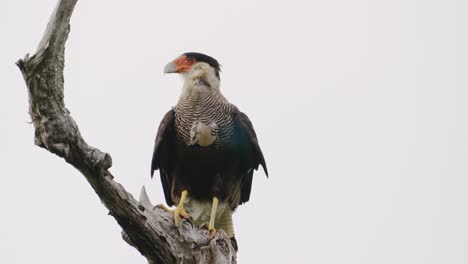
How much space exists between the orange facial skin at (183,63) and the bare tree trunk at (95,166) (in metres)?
1.86

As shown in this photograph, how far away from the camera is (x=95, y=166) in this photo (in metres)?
4.75

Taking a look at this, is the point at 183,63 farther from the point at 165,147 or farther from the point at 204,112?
the point at 165,147

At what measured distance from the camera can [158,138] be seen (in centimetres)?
700

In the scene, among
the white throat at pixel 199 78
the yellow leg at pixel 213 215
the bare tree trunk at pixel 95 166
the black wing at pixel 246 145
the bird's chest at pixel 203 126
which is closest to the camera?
the bare tree trunk at pixel 95 166

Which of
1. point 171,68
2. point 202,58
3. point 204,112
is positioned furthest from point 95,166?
point 202,58

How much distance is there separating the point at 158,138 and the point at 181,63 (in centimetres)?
89

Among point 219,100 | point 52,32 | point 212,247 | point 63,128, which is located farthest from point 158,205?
point 52,32

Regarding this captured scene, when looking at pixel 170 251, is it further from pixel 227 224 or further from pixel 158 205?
pixel 227 224

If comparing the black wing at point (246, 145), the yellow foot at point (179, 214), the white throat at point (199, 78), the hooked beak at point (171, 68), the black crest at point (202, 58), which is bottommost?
the yellow foot at point (179, 214)

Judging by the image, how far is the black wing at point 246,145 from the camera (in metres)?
7.12

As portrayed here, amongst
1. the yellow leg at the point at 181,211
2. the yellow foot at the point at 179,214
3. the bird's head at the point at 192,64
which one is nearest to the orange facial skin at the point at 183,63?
the bird's head at the point at 192,64

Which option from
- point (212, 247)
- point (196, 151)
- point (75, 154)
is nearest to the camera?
point (75, 154)

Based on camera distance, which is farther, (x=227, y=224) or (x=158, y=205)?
(x=227, y=224)

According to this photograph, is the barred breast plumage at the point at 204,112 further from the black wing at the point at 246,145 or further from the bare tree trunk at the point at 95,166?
the bare tree trunk at the point at 95,166
